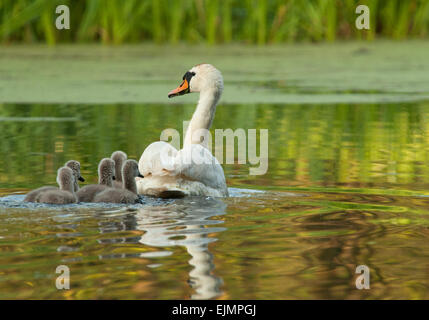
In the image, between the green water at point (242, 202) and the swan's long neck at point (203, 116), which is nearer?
the green water at point (242, 202)

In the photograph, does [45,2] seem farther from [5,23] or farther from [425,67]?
[425,67]

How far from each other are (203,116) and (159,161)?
1.10m

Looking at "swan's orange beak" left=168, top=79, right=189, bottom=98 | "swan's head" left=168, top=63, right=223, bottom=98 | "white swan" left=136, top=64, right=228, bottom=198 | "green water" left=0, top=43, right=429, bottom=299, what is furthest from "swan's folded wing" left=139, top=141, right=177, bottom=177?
"swan's orange beak" left=168, top=79, right=189, bottom=98

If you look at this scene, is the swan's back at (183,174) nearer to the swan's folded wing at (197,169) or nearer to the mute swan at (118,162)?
the swan's folded wing at (197,169)

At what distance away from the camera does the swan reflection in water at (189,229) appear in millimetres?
3855

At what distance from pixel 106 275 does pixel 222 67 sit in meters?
9.87

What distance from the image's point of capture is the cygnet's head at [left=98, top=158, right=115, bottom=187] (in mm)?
6125

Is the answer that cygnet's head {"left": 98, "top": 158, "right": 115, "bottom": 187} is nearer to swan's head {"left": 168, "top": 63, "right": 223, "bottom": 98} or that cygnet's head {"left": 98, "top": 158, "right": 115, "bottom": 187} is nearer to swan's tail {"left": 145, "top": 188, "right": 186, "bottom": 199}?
swan's tail {"left": 145, "top": 188, "right": 186, "bottom": 199}

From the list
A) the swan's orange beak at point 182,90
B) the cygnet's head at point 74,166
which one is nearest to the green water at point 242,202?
the cygnet's head at point 74,166

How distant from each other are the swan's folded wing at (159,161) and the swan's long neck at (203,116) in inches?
26.9

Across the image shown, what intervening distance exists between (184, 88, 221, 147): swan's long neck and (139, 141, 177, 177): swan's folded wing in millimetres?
682
